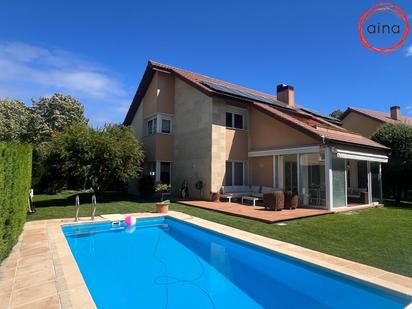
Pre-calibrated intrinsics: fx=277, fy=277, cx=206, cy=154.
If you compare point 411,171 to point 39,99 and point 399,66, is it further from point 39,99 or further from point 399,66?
point 39,99

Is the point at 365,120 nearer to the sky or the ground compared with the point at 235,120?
nearer to the sky

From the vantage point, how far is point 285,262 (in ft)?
27.0

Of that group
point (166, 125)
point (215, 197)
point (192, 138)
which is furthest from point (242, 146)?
point (166, 125)

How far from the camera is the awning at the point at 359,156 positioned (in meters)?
17.1

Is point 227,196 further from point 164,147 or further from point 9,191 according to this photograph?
point 9,191

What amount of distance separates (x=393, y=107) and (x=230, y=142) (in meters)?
28.2

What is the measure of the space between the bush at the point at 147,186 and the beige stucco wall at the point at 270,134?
28.9ft

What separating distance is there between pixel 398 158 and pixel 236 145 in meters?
13.6

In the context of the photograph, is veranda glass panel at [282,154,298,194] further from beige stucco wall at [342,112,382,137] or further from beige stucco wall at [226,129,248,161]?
beige stucco wall at [342,112,382,137]

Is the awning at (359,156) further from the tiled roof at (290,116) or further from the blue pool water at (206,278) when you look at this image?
the blue pool water at (206,278)

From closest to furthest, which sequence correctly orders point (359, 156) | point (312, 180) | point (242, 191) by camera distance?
1. point (312, 180)
2. point (359, 156)
3. point (242, 191)

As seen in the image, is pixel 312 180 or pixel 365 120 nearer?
pixel 312 180

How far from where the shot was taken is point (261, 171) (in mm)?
22031

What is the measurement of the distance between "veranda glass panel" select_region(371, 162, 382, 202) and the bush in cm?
1742
